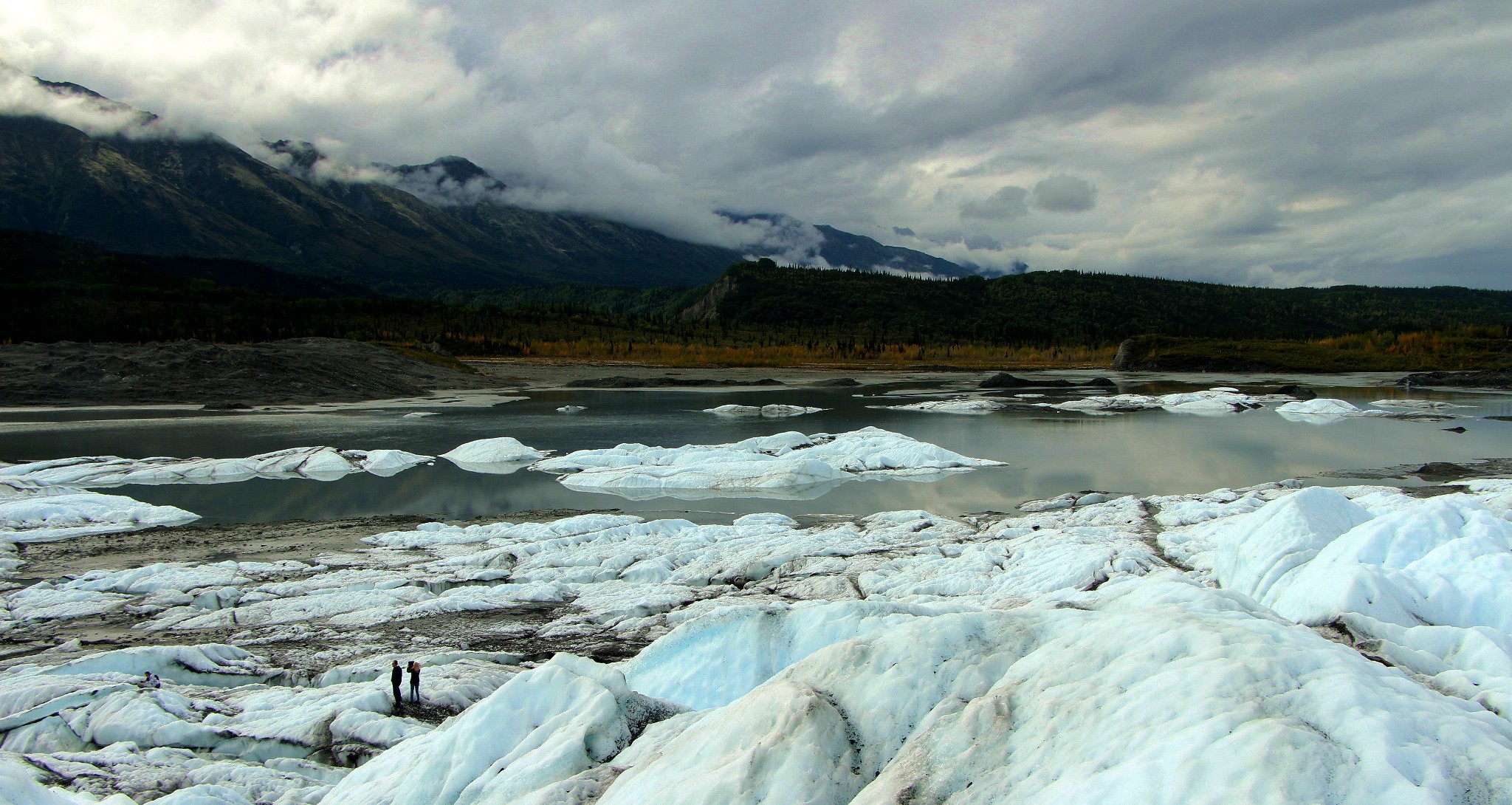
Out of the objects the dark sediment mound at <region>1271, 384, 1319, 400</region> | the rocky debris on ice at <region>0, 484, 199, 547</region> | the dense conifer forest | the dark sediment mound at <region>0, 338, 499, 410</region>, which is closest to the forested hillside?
the dense conifer forest

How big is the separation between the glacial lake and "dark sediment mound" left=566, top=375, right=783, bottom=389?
32.3 feet

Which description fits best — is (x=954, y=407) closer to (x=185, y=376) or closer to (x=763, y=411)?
(x=763, y=411)

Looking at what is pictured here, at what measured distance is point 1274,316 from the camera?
14950 cm

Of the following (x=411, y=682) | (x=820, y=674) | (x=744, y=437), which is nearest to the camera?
(x=820, y=674)

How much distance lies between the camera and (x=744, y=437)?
33312mm

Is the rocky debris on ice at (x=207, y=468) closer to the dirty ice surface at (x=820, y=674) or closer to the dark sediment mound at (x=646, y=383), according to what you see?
the dirty ice surface at (x=820, y=674)

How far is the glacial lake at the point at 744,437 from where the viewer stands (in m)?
21.5

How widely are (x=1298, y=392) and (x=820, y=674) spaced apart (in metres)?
57.3

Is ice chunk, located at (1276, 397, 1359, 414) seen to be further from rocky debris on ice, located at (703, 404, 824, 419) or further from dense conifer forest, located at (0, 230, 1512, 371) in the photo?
dense conifer forest, located at (0, 230, 1512, 371)

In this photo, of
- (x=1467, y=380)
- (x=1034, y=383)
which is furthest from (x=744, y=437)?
(x=1467, y=380)

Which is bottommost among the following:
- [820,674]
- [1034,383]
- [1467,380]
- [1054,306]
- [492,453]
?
[492,453]

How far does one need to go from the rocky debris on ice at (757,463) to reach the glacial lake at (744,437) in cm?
94

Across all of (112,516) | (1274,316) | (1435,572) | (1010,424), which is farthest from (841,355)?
(1274,316)

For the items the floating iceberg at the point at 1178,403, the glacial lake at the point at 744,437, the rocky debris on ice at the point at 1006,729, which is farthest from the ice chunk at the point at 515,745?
the floating iceberg at the point at 1178,403
